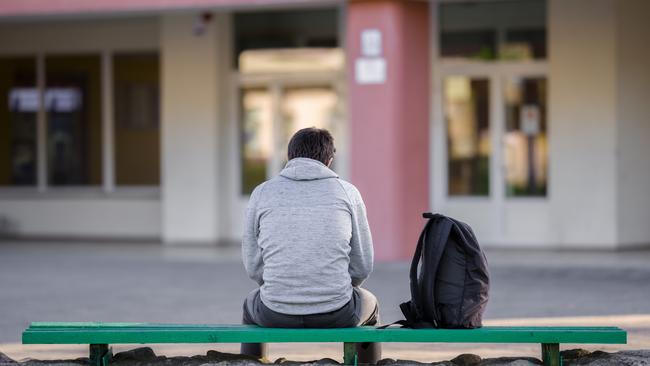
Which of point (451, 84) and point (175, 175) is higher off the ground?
point (451, 84)

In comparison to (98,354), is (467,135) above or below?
above

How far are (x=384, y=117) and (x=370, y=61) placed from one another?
69cm

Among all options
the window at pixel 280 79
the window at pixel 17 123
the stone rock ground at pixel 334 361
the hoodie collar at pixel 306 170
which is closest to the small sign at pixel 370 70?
the window at pixel 280 79

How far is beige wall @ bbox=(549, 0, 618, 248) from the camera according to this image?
15.0m

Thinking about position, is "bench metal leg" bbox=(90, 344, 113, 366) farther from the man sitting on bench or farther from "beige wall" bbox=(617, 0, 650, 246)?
"beige wall" bbox=(617, 0, 650, 246)

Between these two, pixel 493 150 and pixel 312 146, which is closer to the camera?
pixel 312 146

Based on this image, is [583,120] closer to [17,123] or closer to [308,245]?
[17,123]

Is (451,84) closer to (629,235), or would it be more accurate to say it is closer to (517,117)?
(517,117)

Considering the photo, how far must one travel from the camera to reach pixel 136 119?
17797 mm

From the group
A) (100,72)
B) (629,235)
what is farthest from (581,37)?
(100,72)

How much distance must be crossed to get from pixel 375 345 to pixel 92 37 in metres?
12.6

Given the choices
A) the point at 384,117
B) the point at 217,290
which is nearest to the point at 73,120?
the point at 384,117

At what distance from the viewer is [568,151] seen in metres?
15.3

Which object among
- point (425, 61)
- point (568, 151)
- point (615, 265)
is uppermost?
point (425, 61)
